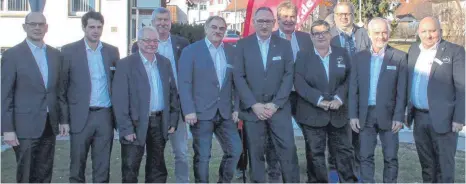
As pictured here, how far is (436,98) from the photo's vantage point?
659cm

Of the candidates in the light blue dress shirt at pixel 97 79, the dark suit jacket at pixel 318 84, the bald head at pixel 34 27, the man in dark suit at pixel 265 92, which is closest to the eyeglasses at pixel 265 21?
the man in dark suit at pixel 265 92

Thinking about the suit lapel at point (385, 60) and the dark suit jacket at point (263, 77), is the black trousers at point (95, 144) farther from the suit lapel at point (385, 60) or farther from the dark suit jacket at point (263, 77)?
the suit lapel at point (385, 60)

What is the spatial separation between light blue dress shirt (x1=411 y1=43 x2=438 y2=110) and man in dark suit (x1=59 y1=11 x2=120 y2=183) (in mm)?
3149

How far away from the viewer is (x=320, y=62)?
7000mm

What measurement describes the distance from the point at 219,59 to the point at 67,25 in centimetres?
2003

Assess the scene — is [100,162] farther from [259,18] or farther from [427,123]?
[427,123]

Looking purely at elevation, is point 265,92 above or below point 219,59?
below

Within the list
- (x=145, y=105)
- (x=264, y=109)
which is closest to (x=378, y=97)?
(x=264, y=109)

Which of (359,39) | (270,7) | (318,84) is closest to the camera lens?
(318,84)

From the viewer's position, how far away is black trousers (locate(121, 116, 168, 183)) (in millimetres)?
6742

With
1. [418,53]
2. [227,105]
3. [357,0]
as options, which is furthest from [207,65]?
[357,0]

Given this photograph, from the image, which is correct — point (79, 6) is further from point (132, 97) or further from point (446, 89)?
point (446, 89)

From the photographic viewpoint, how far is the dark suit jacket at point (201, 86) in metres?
6.82

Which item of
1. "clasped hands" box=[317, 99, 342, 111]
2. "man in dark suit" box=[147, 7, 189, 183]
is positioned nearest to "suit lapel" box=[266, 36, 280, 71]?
"clasped hands" box=[317, 99, 342, 111]
